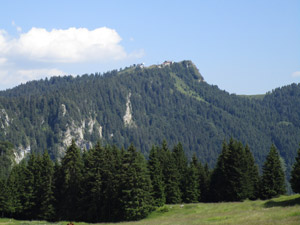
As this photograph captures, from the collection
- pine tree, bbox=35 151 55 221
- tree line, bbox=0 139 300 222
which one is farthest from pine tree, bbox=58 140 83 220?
pine tree, bbox=35 151 55 221

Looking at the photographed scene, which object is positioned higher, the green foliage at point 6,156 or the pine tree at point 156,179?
the green foliage at point 6,156

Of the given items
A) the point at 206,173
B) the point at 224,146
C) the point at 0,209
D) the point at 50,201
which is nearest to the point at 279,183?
the point at 224,146

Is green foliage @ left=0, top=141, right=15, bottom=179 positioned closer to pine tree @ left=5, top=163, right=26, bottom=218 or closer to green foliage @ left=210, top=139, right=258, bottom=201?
pine tree @ left=5, top=163, right=26, bottom=218

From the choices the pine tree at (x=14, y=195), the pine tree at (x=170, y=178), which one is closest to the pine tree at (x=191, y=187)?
the pine tree at (x=170, y=178)

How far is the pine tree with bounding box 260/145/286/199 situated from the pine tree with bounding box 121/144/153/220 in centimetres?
2426

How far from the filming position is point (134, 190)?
7019cm

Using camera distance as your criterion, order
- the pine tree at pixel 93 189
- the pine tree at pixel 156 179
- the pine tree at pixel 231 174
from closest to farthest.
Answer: the pine tree at pixel 93 189 < the pine tree at pixel 156 179 < the pine tree at pixel 231 174

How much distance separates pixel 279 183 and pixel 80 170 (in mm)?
37350

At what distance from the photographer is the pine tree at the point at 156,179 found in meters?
79.5

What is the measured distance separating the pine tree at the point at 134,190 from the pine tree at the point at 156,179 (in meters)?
6.15

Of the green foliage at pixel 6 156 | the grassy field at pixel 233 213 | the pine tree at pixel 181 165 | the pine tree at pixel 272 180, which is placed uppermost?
the green foliage at pixel 6 156

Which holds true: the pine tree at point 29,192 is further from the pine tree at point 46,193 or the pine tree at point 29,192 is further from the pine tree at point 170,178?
the pine tree at point 170,178

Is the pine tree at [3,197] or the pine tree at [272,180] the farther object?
the pine tree at [3,197]

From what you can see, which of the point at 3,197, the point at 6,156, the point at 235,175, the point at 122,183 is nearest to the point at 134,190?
the point at 122,183
